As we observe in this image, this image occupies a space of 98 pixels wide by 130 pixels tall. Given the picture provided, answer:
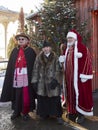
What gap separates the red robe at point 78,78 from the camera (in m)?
6.25

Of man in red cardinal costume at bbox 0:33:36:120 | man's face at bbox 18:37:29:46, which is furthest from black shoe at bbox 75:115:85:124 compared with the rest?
man's face at bbox 18:37:29:46

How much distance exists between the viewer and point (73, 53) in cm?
633

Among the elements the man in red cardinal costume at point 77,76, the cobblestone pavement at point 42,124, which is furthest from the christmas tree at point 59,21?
the cobblestone pavement at point 42,124

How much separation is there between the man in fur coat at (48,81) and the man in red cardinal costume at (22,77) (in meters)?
0.29

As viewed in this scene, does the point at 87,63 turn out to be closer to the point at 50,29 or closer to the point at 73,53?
the point at 73,53

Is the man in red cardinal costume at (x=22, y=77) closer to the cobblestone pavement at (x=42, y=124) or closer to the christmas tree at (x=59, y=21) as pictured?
the cobblestone pavement at (x=42, y=124)

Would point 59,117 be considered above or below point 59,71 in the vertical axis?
below

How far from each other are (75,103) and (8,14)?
18223 millimetres

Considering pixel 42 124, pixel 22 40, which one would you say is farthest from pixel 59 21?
pixel 42 124

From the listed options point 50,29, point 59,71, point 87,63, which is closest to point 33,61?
point 59,71

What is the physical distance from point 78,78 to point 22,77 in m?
1.24

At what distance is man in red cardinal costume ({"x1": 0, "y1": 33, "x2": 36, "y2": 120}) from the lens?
6.67 metres

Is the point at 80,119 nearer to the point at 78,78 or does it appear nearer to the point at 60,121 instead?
the point at 60,121

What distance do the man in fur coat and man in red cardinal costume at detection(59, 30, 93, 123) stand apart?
0.83 ft
